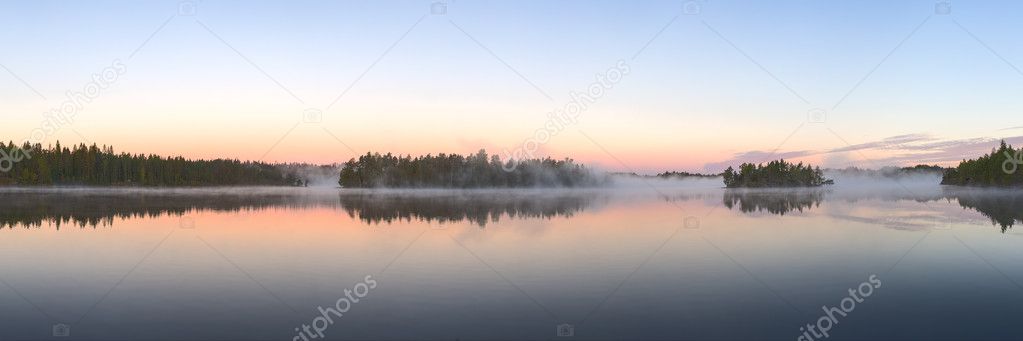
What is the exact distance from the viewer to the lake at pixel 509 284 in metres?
16.2

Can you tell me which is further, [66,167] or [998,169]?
[66,167]

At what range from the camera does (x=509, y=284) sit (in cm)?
2170

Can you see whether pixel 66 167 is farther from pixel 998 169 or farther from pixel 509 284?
pixel 998 169

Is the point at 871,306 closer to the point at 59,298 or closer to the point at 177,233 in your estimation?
→ the point at 59,298

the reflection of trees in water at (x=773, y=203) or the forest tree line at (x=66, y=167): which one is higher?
the forest tree line at (x=66, y=167)

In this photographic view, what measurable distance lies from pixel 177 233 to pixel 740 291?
3336 cm

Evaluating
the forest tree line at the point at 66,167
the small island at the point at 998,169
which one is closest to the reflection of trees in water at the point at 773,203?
the small island at the point at 998,169

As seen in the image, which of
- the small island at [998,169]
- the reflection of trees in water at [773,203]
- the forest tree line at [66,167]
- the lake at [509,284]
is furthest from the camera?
the forest tree line at [66,167]

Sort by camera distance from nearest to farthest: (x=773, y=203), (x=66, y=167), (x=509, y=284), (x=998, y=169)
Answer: (x=509, y=284) < (x=773, y=203) < (x=998, y=169) < (x=66, y=167)

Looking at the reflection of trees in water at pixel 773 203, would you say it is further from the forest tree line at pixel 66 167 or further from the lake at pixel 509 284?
the forest tree line at pixel 66 167

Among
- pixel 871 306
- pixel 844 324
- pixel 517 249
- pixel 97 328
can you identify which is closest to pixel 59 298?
pixel 97 328

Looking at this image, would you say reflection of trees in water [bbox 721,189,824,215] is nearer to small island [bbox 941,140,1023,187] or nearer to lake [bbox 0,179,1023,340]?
lake [bbox 0,179,1023,340]

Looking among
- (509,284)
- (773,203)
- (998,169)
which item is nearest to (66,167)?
(773,203)

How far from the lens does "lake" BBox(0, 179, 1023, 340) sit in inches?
→ 639
